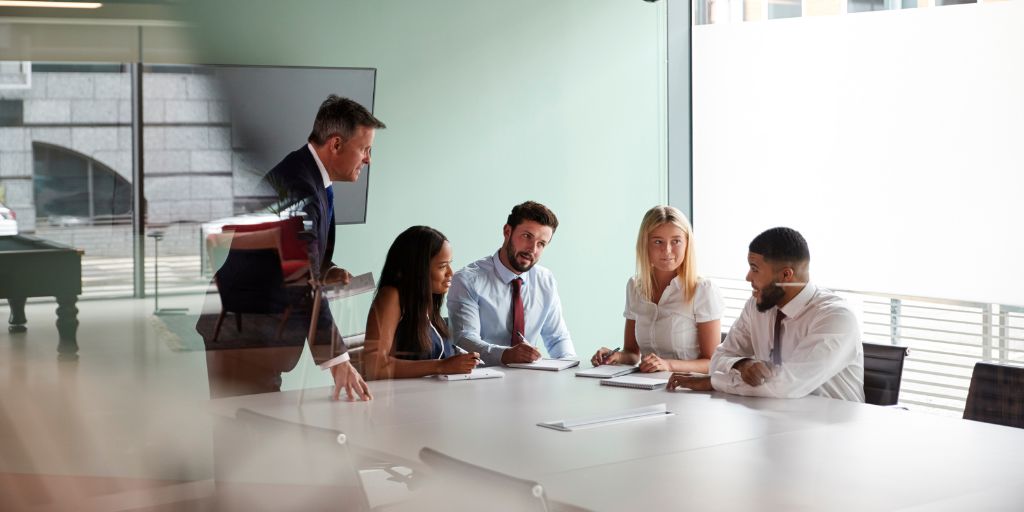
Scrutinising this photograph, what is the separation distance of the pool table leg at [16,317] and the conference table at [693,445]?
0.44m

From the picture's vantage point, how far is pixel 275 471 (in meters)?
2.29

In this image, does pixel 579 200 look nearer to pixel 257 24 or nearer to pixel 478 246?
pixel 478 246

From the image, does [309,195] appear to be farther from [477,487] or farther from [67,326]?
[477,487]

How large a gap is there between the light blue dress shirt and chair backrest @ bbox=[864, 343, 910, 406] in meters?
1.20

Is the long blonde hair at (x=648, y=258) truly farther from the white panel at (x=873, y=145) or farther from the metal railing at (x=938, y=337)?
the white panel at (x=873, y=145)

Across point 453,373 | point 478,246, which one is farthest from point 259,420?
point 478,246

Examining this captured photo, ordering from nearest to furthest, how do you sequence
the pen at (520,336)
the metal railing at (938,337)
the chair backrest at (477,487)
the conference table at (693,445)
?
the chair backrest at (477,487) → the conference table at (693,445) → the pen at (520,336) → the metal railing at (938,337)

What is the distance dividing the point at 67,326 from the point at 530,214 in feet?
7.16

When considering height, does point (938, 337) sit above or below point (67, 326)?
below

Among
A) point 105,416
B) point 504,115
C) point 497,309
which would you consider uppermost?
point 504,115

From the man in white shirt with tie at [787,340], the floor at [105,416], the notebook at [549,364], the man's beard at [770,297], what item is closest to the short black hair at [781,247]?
the man in white shirt with tie at [787,340]

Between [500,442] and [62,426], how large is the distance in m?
1.00

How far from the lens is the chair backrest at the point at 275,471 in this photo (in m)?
2.28

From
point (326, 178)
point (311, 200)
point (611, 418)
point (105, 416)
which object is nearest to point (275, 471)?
point (105, 416)
